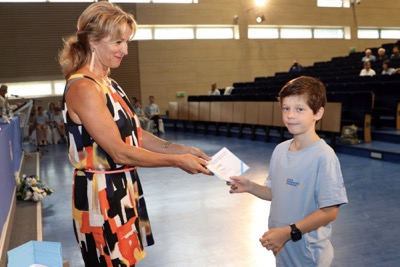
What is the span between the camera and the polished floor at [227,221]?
3367 mm

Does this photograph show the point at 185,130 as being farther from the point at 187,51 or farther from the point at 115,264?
the point at 115,264

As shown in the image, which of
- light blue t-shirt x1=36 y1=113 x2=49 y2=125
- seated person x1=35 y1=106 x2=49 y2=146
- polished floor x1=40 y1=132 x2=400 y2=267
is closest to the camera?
polished floor x1=40 y1=132 x2=400 y2=267

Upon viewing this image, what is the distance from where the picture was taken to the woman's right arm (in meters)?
1.53

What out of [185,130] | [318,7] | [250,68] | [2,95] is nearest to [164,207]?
[2,95]

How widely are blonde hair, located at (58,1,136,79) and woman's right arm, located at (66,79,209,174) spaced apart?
0.15 metres

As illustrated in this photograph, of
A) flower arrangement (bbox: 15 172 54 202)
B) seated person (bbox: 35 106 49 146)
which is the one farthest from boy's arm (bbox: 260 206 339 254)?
seated person (bbox: 35 106 49 146)

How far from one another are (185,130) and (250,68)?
17.1ft

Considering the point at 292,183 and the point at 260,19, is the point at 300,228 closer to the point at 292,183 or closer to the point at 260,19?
the point at 292,183

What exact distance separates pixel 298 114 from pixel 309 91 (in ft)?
0.32

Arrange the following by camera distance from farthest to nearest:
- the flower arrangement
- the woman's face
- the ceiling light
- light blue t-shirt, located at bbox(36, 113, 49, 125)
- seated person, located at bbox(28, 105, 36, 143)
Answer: the ceiling light
light blue t-shirt, located at bbox(36, 113, 49, 125)
seated person, located at bbox(28, 105, 36, 143)
the flower arrangement
the woman's face

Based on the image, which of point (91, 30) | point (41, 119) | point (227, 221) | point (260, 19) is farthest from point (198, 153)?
point (260, 19)

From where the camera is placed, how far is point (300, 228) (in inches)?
62.8

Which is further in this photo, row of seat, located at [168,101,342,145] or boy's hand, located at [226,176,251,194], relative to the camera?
row of seat, located at [168,101,342,145]

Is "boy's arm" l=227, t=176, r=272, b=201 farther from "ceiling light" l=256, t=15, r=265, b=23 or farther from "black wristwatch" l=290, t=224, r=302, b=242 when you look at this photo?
"ceiling light" l=256, t=15, r=265, b=23
